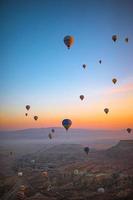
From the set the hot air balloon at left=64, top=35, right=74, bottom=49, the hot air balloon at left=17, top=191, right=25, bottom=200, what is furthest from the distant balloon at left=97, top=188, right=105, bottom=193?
the hot air balloon at left=64, top=35, right=74, bottom=49

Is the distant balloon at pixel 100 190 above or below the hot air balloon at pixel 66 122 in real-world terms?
below

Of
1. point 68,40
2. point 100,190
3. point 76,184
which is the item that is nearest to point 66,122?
point 100,190

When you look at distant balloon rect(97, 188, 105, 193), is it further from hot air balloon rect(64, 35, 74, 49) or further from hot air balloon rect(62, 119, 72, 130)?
hot air balloon rect(64, 35, 74, 49)

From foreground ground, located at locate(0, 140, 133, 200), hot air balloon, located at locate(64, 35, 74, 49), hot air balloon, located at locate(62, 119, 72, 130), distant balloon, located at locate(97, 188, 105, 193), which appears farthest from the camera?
distant balloon, located at locate(97, 188, 105, 193)

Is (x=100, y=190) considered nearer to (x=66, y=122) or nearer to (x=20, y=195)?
(x=66, y=122)

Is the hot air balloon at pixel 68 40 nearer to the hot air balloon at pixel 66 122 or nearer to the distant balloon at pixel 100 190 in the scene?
the hot air balloon at pixel 66 122

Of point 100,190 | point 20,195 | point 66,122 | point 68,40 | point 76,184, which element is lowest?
point 20,195

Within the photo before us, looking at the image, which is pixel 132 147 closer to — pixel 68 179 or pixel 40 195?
pixel 68 179

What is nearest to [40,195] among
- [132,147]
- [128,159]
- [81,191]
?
[81,191]

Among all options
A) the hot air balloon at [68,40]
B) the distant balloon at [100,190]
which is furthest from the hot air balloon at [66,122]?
the hot air balloon at [68,40]

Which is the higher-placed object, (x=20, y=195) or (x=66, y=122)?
(x=66, y=122)

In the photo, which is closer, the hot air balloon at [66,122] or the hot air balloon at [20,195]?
the hot air balloon at [66,122]
